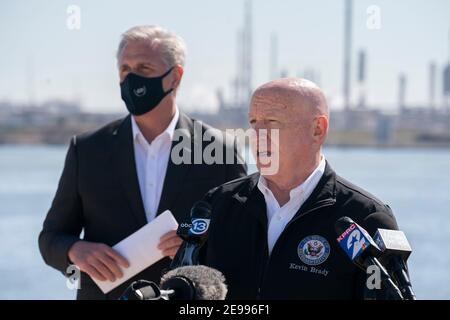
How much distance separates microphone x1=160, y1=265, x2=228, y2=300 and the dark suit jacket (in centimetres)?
169

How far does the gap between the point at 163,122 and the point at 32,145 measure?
46718mm

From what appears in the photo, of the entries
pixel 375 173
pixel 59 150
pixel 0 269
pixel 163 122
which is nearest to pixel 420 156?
pixel 375 173

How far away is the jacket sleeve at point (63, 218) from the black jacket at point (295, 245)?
1.02m

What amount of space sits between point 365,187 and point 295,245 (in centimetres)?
2446

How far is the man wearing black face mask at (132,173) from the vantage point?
409 cm

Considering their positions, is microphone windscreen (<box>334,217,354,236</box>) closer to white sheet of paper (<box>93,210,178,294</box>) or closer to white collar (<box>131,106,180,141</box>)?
white sheet of paper (<box>93,210,178,294</box>)

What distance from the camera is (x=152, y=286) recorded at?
229 cm

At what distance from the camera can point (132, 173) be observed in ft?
13.6

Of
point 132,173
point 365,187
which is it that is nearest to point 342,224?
point 132,173

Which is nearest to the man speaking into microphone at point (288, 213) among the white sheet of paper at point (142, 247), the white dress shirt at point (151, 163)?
the white sheet of paper at point (142, 247)

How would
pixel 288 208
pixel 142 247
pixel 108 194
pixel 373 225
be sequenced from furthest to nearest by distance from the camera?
pixel 108 194
pixel 142 247
pixel 288 208
pixel 373 225

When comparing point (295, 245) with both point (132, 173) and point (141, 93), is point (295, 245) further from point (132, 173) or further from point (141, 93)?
point (141, 93)

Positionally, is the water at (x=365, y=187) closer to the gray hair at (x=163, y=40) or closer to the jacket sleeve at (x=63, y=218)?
the jacket sleeve at (x=63, y=218)
